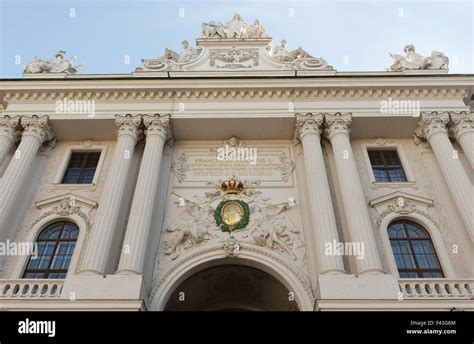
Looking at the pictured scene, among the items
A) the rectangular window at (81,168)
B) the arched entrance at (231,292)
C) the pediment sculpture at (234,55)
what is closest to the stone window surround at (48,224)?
the rectangular window at (81,168)

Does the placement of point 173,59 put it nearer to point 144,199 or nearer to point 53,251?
point 144,199

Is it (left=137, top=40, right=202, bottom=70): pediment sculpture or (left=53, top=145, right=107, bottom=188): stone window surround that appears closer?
(left=53, top=145, right=107, bottom=188): stone window surround

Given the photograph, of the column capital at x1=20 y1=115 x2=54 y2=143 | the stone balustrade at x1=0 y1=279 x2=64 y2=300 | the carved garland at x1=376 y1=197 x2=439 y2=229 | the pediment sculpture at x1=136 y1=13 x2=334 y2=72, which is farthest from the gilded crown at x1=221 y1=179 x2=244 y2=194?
the column capital at x1=20 y1=115 x2=54 y2=143

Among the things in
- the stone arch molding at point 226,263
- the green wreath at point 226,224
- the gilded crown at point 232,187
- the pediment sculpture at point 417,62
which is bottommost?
the stone arch molding at point 226,263

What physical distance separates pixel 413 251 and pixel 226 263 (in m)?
6.42

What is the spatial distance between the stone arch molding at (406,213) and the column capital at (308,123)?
3711mm

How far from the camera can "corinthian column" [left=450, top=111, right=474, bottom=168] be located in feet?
56.0

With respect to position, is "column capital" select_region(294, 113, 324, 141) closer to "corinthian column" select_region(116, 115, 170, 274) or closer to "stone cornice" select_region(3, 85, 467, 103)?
"stone cornice" select_region(3, 85, 467, 103)

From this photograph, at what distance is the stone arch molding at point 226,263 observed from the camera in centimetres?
1417

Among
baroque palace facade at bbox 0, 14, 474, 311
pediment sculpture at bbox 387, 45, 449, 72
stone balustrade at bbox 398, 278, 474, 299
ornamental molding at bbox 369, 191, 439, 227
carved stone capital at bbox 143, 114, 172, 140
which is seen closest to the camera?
stone balustrade at bbox 398, 278, 474, 299

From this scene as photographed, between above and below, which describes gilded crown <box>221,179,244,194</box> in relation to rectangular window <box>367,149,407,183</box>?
below

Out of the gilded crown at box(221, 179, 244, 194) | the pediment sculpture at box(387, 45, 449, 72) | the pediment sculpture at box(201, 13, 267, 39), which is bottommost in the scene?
the gilded crown at box(221, 179, 244, 194)

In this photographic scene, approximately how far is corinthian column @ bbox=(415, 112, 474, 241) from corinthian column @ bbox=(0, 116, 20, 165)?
16.6 meters

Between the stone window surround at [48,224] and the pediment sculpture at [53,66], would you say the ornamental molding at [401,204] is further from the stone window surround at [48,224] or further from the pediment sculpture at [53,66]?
the pediment sculpture at [53,66]
